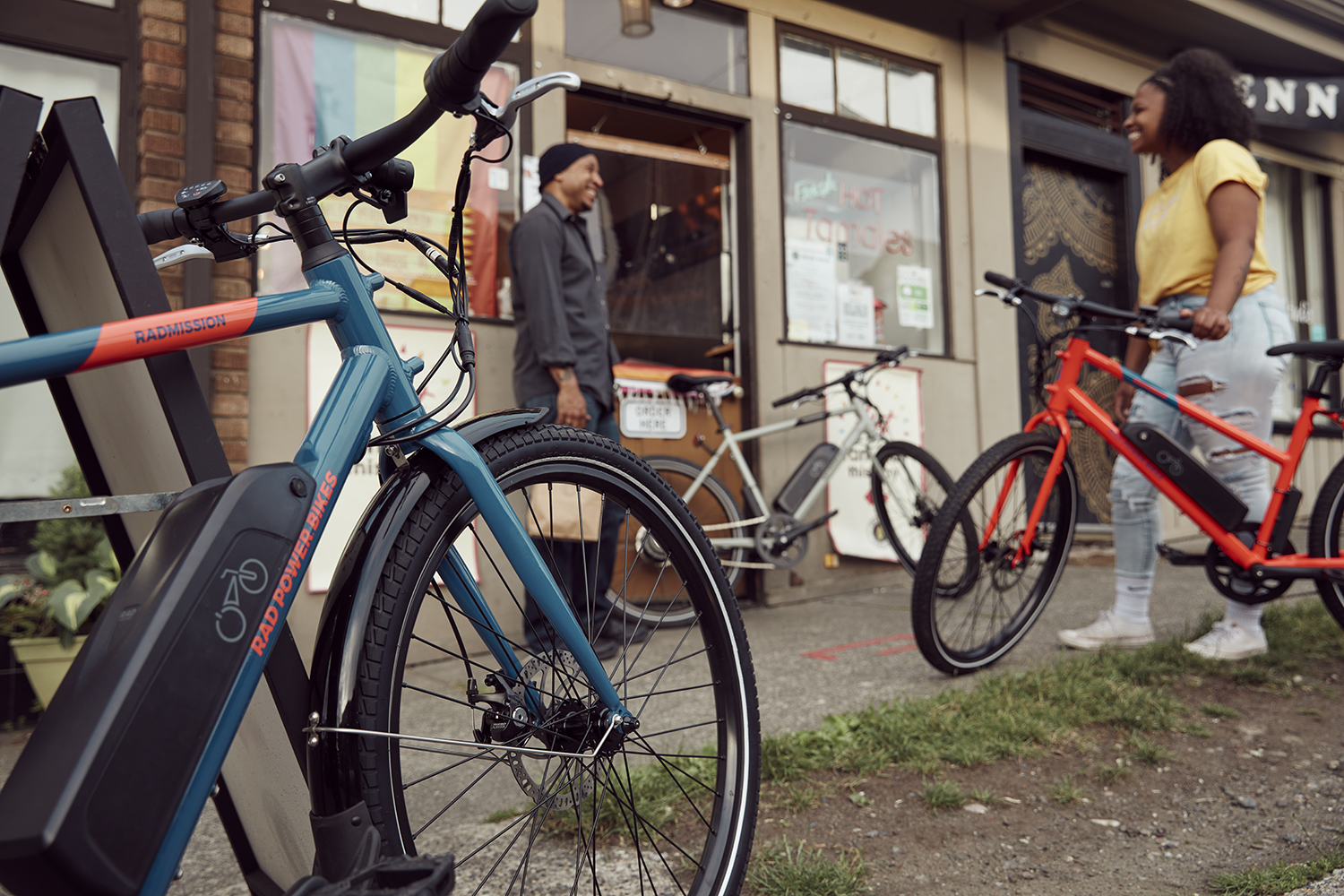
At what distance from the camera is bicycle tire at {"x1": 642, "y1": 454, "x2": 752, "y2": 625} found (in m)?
4.63

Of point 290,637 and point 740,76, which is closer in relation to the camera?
point 290,637

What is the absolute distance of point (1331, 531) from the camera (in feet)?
9.99

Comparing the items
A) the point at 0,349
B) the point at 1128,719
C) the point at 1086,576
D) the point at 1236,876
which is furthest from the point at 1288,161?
the point at 0,349

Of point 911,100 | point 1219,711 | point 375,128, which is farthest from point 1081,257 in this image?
point 375,128

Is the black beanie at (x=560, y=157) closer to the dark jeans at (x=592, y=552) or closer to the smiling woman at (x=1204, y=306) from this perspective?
the dark jeans at (x=592, y=552)

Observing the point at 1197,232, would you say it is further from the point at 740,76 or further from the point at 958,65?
the point at 958,65

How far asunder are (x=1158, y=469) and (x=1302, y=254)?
7731mm

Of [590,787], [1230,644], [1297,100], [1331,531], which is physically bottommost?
[1230,644]

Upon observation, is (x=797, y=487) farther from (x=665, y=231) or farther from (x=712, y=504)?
(x=665, y=231)

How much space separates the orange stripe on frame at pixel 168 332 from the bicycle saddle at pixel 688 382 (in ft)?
11.8

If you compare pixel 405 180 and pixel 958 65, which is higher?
pixel 958 65

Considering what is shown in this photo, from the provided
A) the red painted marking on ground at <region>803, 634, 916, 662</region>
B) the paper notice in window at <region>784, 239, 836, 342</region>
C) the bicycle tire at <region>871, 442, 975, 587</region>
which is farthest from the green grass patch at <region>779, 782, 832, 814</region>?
the paper notice in window at <region>784, 239, 836, 342</region>

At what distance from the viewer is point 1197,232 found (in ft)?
10.9

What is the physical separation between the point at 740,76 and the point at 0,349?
497 cm
